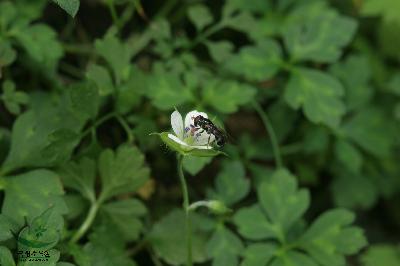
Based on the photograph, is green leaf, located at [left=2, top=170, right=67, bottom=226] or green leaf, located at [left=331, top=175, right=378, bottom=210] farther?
green leaf, located at [left=331, top=175, right=378, bottom=210]

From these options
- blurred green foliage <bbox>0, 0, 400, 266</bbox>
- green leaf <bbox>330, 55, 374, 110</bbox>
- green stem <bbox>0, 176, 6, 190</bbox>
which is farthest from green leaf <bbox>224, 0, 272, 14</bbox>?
green stem <bbox>0, 176, 6, 190</bbox>

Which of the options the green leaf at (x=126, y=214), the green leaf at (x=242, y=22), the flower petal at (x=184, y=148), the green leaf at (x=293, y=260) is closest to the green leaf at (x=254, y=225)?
the green leaf at (x=293, y=260)

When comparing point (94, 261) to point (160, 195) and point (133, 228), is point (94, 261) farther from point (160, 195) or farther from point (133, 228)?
point (160, 195)

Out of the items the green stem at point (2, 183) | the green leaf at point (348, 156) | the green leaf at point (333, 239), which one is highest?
the green stem at point (2, 183)

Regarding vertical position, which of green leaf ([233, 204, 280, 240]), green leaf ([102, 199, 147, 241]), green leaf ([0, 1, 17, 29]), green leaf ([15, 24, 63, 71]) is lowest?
green leaf ([233, 204, 280, 240])

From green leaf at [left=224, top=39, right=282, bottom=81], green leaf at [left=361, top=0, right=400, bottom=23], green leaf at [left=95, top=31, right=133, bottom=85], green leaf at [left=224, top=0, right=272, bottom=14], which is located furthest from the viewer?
green leaf at [left=361, top=0, right=400, bottom=23]

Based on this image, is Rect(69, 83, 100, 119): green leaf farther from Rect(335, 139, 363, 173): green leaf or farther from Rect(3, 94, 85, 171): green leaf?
Rect(335, 139, 363, 173): green leaf

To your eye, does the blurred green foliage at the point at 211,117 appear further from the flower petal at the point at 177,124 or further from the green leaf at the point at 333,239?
the flower petal at the point at 177,124
